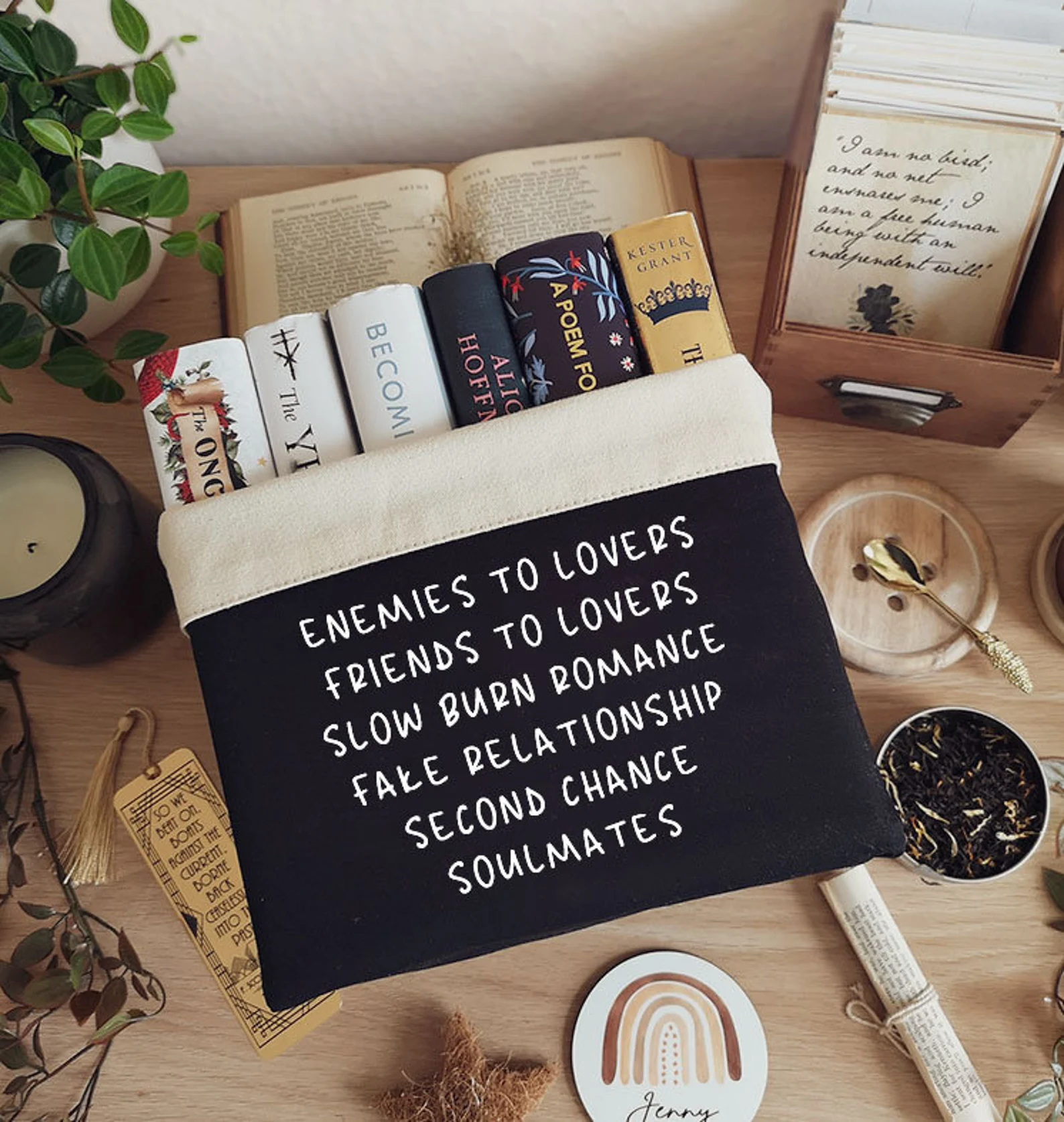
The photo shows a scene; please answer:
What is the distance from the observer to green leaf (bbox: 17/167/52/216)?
1.73ft

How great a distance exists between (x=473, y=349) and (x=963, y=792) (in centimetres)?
43

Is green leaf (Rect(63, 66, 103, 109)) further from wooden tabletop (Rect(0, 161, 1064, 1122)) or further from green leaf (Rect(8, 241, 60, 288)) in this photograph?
wooden tabletop (Rect(0, 161, 1064, 1122))

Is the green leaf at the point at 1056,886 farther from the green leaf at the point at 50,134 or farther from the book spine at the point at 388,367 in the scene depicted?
the green leaf at the point at 50,134

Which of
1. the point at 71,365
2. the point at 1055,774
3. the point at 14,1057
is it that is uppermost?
the point at 71,365

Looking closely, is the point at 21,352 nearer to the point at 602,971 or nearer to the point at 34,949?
the point at 34,949

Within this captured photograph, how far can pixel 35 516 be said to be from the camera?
0.62 m

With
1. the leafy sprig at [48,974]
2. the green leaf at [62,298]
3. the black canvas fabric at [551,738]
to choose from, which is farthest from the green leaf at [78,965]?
the green leaf at [62,298]

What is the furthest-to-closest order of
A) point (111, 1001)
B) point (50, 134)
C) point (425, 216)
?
point (425, 216) < point (111, 1001) < point (50, 134)

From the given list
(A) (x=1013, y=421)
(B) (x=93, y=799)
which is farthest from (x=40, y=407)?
(A) (x=1013, y=421)

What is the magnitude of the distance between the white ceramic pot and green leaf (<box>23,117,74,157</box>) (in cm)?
5

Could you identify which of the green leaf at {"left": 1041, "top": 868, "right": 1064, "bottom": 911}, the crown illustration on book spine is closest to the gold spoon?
the green leaf at {"left": 1041, "top": 868, "right": 1064, "bottom": 911}

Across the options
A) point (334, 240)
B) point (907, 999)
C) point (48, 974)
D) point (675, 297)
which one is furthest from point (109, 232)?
point (907, 999)

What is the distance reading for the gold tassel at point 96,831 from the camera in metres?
0.67

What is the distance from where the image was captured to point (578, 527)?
0.55 m
